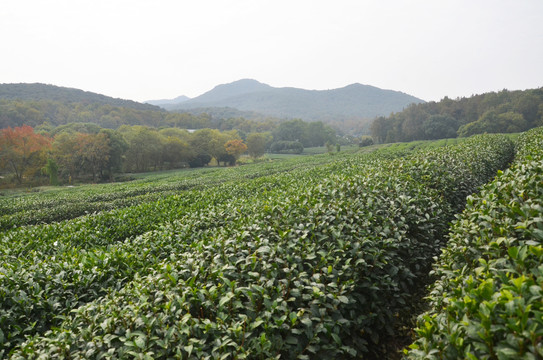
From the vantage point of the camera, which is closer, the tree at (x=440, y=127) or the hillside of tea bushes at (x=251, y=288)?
the hillside of tea bushes at (x=251, y=288)

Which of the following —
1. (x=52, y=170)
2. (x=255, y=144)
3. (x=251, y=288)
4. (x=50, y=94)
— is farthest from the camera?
(x=50, y=94)

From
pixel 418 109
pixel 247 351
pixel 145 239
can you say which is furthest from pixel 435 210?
pixel 418 109

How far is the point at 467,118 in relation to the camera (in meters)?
83.5

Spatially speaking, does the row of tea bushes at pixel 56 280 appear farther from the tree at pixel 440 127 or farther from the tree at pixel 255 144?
the tree at pixel 440 127

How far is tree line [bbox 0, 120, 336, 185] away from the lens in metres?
39.4

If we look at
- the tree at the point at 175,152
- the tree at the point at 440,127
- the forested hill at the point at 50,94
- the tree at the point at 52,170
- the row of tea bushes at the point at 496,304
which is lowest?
the row of tea bushes at the point at 496,304

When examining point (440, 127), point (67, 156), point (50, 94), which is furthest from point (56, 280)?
point (50, 94)

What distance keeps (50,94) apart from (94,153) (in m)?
110

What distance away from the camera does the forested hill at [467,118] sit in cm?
6456

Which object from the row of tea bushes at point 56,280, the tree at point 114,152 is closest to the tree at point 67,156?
the tree at point 114,152

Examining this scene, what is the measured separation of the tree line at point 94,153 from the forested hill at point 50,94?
77541 millimetres

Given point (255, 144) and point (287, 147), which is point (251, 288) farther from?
point (287, 147)

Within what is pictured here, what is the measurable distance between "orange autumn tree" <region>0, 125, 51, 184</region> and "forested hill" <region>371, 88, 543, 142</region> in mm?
86035

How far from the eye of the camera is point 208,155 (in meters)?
A: 62.6
